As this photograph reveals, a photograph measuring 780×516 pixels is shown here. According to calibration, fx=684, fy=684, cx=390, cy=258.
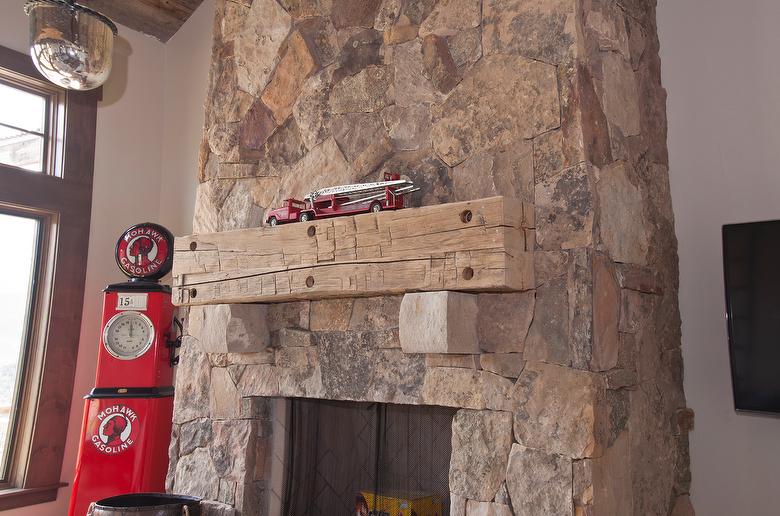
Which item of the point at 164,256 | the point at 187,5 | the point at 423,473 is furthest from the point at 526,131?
the point at 187,5

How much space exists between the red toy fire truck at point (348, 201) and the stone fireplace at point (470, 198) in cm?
12

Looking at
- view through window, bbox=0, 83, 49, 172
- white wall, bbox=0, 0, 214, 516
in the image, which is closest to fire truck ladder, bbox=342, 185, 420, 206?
white wall, bbox=0, 0, 214, 516

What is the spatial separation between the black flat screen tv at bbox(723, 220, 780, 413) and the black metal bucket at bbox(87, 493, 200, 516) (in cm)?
199

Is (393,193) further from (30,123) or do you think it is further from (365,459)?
(30,123)

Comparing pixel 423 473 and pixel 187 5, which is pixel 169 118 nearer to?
pixel 187 5

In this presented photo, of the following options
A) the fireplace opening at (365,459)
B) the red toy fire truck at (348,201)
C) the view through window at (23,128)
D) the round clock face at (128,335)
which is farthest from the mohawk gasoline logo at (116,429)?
the view through window at (23,128)

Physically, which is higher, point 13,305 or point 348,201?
point 348,201

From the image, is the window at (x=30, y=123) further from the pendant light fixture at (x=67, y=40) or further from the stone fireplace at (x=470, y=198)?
the pendant light fixture at (x=67, y=40)

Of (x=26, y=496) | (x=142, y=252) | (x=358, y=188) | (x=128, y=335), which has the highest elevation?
(x=358, y=188)

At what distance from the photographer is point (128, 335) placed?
3227mm

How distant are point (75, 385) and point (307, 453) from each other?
1.63 m

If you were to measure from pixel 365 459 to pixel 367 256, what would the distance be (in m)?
0.83

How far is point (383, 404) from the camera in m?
2.53

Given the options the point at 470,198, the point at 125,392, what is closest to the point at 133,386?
the point at 125,392
